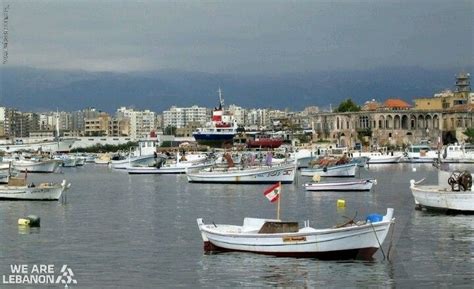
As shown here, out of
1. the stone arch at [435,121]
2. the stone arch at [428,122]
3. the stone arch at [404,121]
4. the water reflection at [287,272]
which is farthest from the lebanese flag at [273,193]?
the stone arch at [404,121]

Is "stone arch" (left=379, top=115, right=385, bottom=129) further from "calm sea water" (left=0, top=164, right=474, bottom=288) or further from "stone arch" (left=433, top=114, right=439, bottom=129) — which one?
"calm sea water" (left=0, top=164, right=474, bottom=288)

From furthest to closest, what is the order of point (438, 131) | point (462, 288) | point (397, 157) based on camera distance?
point (438, 131)
point (397, 157)
point (462, 288)

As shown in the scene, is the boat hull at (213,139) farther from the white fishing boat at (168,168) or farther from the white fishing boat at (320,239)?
the white fishing boat at (320,239)

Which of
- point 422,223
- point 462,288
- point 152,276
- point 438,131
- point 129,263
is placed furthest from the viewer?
point 438,131

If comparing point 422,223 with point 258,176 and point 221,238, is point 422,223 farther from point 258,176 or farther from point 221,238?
point 258,176

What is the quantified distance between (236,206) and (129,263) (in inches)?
781

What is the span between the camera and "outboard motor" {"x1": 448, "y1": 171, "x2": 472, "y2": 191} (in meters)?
39.8

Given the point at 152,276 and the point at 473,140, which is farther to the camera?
the point at 473,140

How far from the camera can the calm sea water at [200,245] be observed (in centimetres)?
2541

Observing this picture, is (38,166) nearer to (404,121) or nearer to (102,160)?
(102,160)

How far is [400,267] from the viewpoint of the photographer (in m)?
26.9

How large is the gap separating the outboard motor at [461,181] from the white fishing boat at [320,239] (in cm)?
1353

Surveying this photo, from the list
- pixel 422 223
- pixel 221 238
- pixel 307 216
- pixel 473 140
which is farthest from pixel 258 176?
pixel 473 140

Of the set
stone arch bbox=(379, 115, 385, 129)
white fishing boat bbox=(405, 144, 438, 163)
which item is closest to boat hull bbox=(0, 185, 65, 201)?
white fishing boat bbox=(405, 144, 438, 163)
